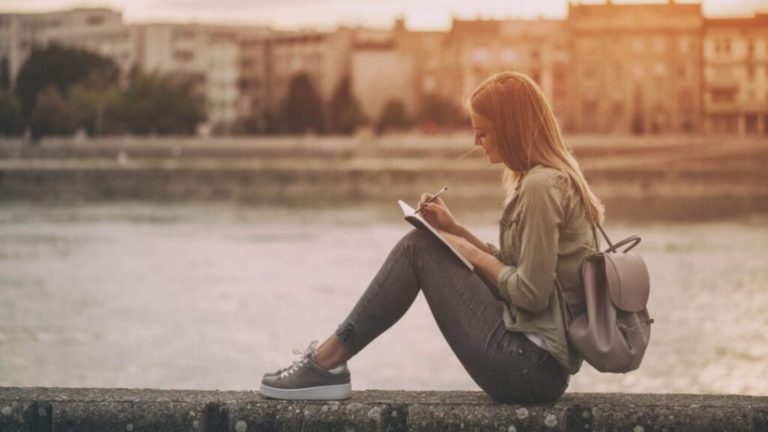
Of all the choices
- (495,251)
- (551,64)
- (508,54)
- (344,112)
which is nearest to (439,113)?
(344,112)

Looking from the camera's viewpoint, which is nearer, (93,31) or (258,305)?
(258,305)

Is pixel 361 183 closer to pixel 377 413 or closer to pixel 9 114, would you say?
pixel 9 114

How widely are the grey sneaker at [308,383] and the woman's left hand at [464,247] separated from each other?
37cm

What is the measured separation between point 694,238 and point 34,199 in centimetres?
2540

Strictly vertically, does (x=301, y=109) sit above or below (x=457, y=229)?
below

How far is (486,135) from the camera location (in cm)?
302

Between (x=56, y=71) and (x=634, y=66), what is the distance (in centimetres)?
3329

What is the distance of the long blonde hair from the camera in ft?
9.73

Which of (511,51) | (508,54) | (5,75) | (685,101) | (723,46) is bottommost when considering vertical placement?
(685,101)

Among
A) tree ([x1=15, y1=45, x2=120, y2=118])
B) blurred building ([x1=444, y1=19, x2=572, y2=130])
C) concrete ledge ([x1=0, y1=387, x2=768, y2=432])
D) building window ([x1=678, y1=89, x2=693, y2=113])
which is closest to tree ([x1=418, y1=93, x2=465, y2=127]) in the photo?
blurred building ([x1=444, y1=19, x2=572, y2=130])

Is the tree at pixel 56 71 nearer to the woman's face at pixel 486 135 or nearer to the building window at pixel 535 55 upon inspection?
the building window at pixel 535 55

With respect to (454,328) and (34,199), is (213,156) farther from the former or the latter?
(454,328)

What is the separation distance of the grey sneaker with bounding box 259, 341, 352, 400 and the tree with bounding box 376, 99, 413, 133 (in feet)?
234

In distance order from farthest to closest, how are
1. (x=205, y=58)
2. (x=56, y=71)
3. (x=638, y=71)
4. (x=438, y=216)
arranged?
(x=205, y=58), (x=638, y=71), (x=56, y=71), (x=438, y=216)
